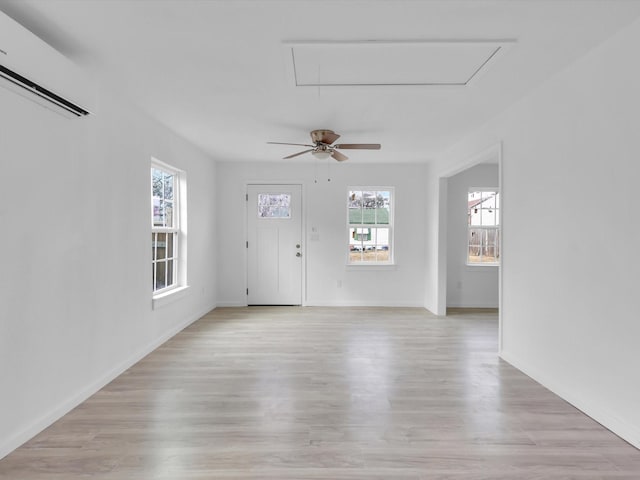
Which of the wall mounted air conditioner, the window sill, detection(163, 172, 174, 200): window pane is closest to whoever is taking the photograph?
the wall mounted air conditioner

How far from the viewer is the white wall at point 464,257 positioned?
19.9 ft

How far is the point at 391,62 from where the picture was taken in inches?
98.2

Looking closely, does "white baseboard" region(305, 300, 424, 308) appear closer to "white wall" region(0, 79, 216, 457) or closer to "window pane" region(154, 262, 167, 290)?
"window pane" region(154, 262, 167, 290)

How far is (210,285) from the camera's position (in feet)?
18.7

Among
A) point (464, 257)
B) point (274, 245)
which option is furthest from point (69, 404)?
point (464, 257)

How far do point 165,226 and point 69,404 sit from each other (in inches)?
91.3

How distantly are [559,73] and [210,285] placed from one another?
4977 mm

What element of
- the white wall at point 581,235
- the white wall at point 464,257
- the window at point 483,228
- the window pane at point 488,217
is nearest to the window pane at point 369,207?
the white wall at point 464,257

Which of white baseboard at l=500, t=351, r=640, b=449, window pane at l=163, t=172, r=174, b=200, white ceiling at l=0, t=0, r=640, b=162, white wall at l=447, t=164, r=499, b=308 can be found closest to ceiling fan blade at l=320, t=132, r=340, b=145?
white ceiling at l=0, t=0, r=640, b=162

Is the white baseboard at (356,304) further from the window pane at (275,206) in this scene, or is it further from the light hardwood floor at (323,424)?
the light hardwood floor at (323,424)

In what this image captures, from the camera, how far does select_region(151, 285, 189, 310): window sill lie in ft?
12.5

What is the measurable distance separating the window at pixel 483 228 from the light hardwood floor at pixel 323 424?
2686 mm

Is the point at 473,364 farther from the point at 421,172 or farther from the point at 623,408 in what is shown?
the point at 421,172

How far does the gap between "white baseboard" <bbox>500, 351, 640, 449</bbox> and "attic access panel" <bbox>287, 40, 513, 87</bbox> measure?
2.36m
